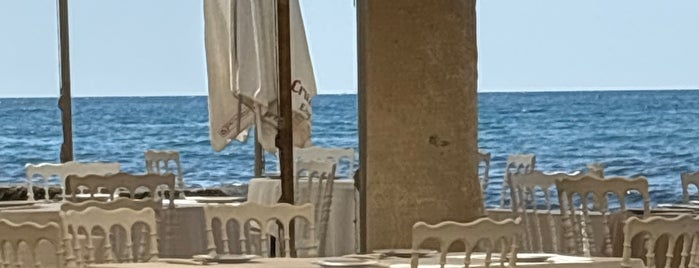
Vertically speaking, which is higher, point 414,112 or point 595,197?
point 414,112

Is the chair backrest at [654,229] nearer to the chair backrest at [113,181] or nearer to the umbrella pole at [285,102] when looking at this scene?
the umbrella pole at [285,102]

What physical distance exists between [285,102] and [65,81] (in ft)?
Answer: 11.1

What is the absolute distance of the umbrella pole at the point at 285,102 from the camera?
7465mm

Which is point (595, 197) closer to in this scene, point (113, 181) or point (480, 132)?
point (113, 181)

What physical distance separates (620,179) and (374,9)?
4.86 ft

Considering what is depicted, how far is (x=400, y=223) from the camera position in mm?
6973

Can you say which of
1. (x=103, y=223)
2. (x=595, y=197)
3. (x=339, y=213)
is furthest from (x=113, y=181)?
(x=595, y=197)

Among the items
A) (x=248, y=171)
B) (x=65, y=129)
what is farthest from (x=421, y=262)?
(x=248, y=171)

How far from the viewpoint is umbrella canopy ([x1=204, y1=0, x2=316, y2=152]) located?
8.98 meters

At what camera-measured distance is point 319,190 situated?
30.1 ft

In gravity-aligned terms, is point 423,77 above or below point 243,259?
above

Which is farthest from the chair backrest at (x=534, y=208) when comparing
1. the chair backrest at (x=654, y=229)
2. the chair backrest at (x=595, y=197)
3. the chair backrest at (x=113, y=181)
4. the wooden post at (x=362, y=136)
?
the chair backrest at (x=654, y=229)

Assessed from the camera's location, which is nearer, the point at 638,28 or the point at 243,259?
the point at 243,259

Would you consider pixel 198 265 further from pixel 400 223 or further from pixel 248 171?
pixel 248 171
